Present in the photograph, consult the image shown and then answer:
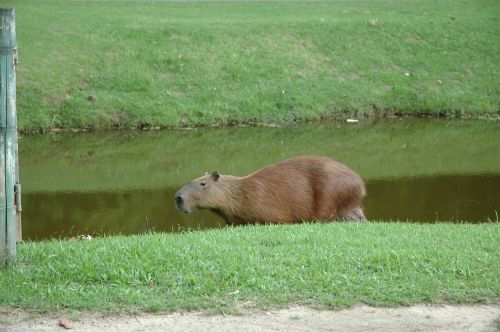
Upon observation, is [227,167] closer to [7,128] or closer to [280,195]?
[280,195]

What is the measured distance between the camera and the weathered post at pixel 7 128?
6262mm

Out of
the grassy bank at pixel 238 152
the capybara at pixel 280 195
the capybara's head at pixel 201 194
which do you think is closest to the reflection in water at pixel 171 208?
the grassy bank at pixel 238 152

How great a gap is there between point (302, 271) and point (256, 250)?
2.35 ft

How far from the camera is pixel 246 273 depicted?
627 cm

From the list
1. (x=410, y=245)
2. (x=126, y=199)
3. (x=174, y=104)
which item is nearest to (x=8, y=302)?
(x=410, y=245)

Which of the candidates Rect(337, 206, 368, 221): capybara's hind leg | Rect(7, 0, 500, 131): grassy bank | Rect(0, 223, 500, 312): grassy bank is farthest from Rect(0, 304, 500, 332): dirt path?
Rect(7, 0, 500, 131): grassy bank

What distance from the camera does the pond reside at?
11.6 metres

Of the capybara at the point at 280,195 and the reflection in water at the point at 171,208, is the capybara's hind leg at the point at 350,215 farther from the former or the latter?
the reflection in water at the point at 171,208

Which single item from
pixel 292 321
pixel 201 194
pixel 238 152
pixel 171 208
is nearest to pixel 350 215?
pixel 201 194

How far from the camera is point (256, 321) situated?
18.3 ft

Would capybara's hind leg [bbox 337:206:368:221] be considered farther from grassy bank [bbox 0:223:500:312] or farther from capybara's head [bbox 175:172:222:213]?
grassy bank [bbox 0:223:500:312]

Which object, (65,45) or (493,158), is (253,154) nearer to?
(493,158)

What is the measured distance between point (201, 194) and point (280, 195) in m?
0.87

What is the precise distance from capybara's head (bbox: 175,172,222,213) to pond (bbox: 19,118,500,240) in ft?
2.90
